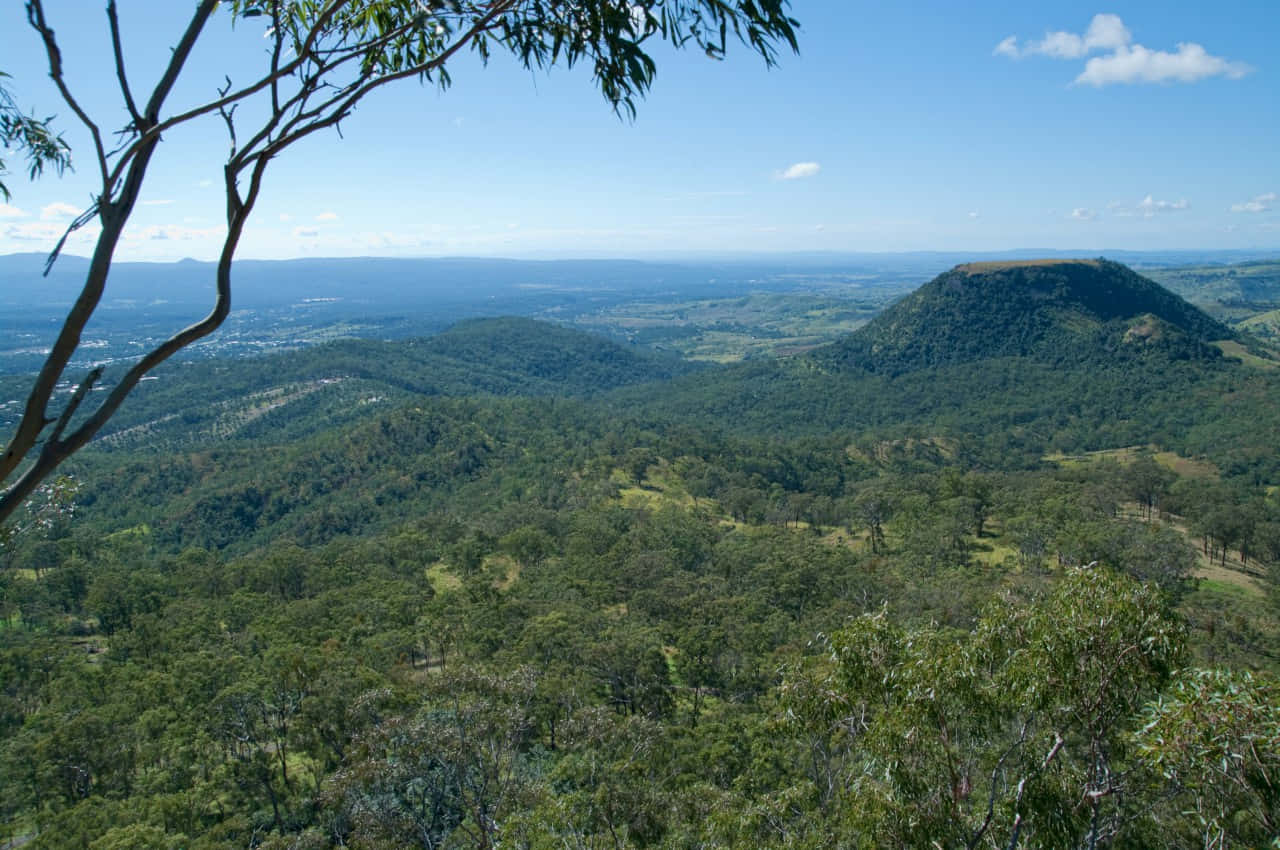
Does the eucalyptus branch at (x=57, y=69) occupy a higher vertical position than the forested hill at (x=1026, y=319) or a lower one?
higher

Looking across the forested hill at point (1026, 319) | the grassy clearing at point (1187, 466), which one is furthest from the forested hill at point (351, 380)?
the grassy clearing at point (1187, 466)

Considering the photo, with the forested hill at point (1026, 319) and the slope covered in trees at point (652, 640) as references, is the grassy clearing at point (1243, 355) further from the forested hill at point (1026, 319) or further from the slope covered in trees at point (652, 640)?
the slope covered in trees at point (652, 640)

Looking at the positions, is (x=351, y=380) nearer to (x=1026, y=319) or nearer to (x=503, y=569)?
(x=503, y=569)

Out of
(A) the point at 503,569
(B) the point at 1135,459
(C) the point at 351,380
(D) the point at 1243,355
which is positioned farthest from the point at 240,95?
(D) the point at 1243,355

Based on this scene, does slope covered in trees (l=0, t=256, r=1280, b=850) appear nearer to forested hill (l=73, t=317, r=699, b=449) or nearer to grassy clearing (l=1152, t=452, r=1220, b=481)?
grassy clearing (l=1152, t=452, r=1220, b=481)

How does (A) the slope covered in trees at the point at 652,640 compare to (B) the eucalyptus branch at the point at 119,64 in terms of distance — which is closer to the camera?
(B) the eucalyptus branch at the point at 119,64

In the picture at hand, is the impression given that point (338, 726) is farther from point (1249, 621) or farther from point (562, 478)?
point (562, 478)

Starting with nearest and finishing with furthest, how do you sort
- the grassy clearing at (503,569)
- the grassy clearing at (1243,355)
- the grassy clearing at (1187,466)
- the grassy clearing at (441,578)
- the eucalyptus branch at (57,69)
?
the eucalyptus branch at (57,69)
the grassy clearing at (503,569)
the grassy clearing at (441,578)
the grassy clearing at (1187,466)
the grassy clearing at (1243,355)

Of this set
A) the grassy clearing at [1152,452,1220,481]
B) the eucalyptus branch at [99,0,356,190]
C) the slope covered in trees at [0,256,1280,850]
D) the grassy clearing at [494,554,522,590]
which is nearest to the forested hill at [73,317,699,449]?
the slope covered in trees at [0,256,1280,850]
